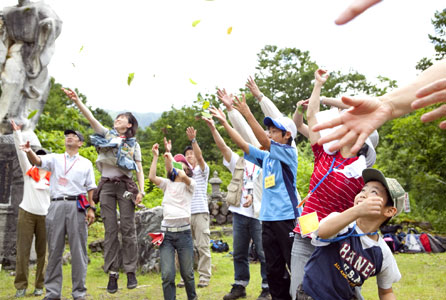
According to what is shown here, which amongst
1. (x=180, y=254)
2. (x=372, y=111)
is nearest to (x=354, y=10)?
(x=372, y=111)

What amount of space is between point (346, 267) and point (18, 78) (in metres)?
7.12

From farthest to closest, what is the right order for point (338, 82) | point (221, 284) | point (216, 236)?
1. point (338, 82)
2. point (216, 236)
3. point (221, 284)

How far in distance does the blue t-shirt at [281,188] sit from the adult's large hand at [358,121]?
2.34 m

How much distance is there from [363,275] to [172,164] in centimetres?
271

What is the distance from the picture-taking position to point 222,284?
21.3 ft

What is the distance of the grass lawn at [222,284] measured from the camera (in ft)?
18.6

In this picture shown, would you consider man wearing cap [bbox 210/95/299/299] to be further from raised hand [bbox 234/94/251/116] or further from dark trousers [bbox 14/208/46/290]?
dark trousers [bbox 14/208/46/290]

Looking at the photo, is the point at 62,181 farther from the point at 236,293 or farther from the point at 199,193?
the point at 236,293

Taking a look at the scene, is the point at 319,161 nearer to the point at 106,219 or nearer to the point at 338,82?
the point at 106,219

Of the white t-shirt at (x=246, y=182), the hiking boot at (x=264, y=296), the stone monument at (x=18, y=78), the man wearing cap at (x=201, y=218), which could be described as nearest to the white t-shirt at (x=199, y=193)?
the man wearing cap at (x=201, y=218)

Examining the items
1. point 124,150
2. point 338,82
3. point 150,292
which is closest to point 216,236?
point 150,292

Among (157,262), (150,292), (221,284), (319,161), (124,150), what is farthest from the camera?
(157,262)

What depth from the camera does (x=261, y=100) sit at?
4.59m

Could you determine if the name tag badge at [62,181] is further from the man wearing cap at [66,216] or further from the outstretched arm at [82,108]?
the outstretched arm at [82,108]
